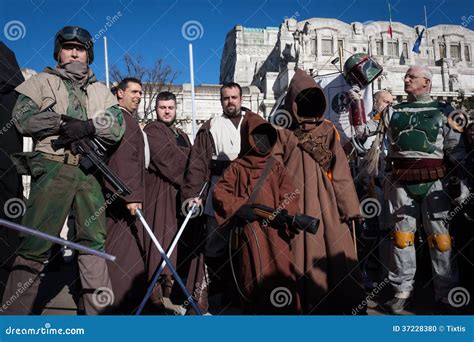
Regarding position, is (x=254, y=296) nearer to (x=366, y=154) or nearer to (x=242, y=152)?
(x=242, y=152)

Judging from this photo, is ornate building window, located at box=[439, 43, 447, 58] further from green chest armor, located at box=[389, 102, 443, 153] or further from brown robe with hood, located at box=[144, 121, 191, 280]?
brown robe with hood, located at box=[144, 121, 191, 280]

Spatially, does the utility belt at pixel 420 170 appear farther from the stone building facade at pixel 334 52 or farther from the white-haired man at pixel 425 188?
the stone building facade at pixel 334 52

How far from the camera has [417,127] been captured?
148 inches

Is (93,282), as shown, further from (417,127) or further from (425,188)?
(417,127)

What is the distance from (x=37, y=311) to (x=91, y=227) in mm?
1411

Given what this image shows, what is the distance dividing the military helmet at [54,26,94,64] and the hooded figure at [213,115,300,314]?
1.63m

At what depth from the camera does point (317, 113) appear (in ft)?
12.4

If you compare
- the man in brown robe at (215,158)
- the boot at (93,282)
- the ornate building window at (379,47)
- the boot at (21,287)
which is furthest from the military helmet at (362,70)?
the ornate building window at (379,47)

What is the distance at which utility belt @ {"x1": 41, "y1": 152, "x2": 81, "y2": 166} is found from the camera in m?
2.98

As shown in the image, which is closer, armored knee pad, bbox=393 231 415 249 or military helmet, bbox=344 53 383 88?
armored knee pad, bbox=393 231 415 249

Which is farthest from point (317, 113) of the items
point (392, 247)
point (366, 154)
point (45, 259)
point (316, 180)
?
point (45, 259)

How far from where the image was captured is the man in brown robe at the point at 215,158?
379 centimetres

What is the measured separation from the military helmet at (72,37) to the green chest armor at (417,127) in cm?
321

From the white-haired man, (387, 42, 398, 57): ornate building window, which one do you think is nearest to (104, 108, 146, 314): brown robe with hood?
the white-haired man
